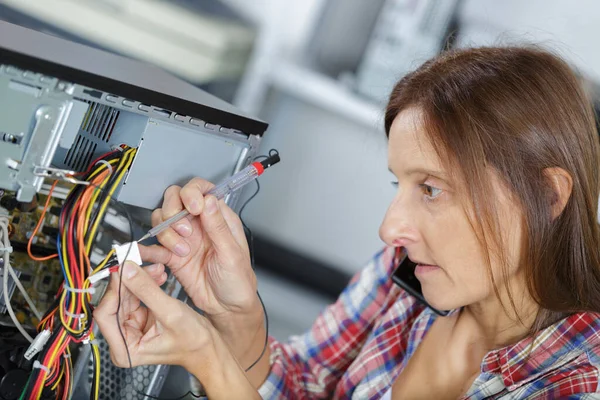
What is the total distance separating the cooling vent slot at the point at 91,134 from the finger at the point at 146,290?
140 millimetres

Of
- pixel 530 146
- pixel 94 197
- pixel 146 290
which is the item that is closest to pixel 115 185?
pixel 94 197

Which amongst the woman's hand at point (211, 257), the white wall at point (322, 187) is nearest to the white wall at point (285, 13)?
the white wall at point (322, 187)

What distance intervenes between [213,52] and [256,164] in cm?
194

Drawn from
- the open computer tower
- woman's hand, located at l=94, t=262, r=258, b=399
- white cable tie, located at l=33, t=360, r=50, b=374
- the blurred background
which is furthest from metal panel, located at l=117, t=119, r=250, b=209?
the blurred background

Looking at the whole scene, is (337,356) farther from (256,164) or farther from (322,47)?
(322,47)

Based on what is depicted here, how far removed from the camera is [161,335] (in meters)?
0.87

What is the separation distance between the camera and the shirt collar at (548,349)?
96 cm

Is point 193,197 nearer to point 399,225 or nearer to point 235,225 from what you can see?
point 235,225

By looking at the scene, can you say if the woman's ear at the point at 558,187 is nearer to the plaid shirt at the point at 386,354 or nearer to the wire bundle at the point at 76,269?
the plaid shirt at the point at 386,354

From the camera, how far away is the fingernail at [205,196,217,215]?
33.9 inches

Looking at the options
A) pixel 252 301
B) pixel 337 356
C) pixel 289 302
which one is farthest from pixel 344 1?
pixel 252 301

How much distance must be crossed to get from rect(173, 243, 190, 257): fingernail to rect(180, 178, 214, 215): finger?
72 mm

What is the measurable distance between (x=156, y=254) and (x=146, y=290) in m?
0.09

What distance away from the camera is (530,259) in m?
0.95
